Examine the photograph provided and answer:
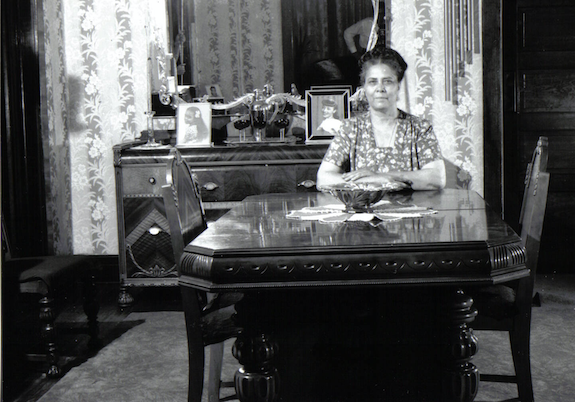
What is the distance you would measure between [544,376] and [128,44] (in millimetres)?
3010

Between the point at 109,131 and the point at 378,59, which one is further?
the point at 109,131

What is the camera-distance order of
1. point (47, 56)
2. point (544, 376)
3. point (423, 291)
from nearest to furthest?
point (423, 291) → point (544, 376) → point (47, 56)

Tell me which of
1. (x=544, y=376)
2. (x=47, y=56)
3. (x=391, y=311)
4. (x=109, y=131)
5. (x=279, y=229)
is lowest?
(x=544, y=376)

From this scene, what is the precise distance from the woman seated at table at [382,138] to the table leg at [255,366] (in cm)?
138

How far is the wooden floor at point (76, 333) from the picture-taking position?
2.72m

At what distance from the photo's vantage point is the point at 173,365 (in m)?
2.94

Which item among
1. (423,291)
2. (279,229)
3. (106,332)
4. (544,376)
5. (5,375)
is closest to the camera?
(423,291)

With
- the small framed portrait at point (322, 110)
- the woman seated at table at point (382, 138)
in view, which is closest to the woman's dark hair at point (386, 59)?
the woman seated at table at point (382, 138)

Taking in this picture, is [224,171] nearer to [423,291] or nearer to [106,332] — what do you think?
[106,332]

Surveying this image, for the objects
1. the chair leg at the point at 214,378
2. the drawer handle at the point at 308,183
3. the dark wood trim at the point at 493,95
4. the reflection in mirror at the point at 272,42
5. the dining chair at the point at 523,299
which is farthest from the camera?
the reflection in mirror at the point at 272,42

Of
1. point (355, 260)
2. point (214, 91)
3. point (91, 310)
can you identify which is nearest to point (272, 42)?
point (214, 91)

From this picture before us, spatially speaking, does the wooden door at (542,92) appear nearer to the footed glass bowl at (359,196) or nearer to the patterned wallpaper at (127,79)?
the patterned wallpaper at (127,79)

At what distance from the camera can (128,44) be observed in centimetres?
422

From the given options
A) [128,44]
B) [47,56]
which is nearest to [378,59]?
[128,44]
